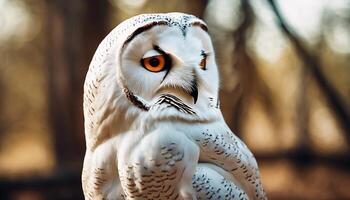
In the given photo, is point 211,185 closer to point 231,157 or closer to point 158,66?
point 231,157

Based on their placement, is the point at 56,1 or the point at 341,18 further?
the point at 56,1

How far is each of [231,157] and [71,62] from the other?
6.78 ft

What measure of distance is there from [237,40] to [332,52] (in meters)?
1.01

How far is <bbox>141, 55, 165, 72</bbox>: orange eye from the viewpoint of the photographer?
715 mm

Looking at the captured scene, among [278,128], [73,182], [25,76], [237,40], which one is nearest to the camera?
[237,40]

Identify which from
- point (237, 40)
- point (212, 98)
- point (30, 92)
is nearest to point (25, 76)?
point (30, 92)

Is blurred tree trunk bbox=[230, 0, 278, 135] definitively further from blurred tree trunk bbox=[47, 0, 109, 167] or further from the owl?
the owl

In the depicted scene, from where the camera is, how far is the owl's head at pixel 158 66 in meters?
0.70

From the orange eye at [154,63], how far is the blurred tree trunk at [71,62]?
1991 millimetres

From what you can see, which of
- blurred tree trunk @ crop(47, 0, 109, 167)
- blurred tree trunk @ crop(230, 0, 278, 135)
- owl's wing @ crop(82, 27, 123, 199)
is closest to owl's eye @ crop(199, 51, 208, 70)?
owl's wing @ crop(82, 27, 123, 199)

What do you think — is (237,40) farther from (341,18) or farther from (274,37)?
(341,18)

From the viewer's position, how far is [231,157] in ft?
2.42

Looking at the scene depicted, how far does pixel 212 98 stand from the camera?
0.76 metres

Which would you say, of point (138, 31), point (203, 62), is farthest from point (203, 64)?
point (138, 31)
